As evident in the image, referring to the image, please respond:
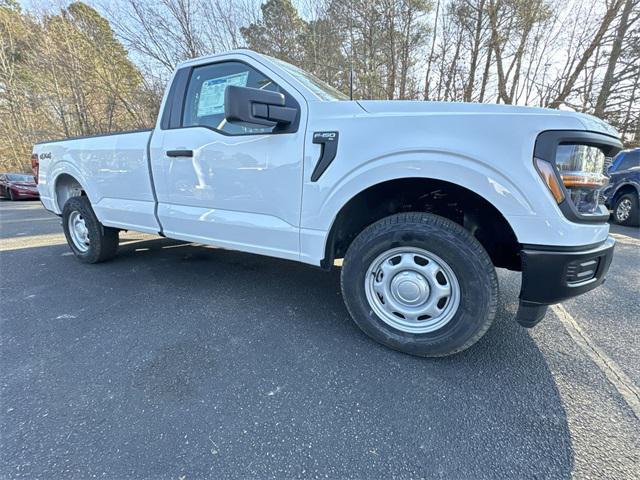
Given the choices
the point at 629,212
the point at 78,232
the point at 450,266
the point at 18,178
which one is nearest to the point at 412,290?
the point at 450,266

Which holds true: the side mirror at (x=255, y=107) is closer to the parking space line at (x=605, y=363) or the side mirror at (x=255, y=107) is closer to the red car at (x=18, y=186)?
the parking space line at (x=605, y=363)

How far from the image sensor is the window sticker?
2488 mm

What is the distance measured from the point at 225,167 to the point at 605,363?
9.88ft

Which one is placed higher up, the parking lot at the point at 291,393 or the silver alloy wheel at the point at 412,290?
the silver alloy wheel at the point at 412,290

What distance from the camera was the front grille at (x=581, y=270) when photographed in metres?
1.57

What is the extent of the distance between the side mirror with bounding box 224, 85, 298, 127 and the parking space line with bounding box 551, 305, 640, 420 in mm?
2579

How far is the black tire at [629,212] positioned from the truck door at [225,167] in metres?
8.65

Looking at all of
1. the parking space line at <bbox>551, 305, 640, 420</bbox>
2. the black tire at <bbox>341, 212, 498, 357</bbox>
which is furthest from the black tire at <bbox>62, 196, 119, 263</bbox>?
the parking space line at <bbox>551, 305, 640, 420</bbox>

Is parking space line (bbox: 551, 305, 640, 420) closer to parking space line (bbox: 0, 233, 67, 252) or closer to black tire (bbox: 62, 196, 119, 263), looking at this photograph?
black tire (bbox: 62, 196, 119, 263)

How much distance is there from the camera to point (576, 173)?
1592mm

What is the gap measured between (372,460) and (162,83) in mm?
17031

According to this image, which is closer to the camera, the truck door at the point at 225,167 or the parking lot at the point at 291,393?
the parking lot at the point at 291,393

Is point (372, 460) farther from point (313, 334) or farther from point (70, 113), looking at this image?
point (70, 113)

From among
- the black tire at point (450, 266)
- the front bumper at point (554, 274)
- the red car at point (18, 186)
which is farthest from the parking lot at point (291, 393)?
the red car at point (18, 186)
